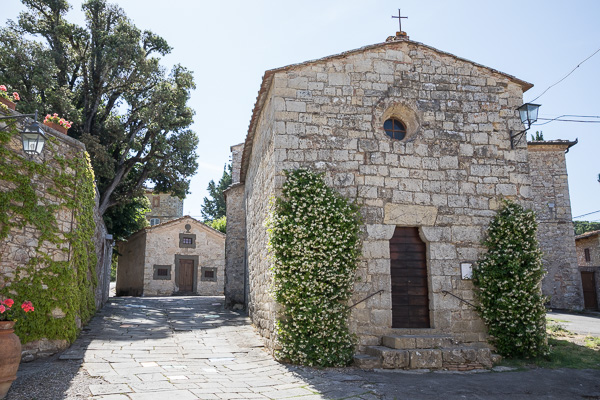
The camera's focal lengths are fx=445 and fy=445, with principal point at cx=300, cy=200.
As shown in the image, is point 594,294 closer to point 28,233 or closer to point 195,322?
point 195,322

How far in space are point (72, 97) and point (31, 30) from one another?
3026 millimetres

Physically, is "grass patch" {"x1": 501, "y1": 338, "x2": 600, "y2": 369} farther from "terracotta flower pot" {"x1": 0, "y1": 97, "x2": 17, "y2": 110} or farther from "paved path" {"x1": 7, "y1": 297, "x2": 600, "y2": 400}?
"terracotta flower pot" {"x1": 0, "y1": 97, "x2": 17, "y2": 110}

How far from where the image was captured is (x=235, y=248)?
14719 mm

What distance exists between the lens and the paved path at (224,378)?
200 inches

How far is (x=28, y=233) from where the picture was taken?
6801mm

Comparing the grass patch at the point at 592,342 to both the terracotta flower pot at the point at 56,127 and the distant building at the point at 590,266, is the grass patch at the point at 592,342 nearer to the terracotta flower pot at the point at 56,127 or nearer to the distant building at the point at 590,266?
the terracotta flower pot at the point at 56,127

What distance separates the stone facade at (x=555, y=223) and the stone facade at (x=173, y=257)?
14405 mm

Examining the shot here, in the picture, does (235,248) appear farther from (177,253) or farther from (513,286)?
(513,286)

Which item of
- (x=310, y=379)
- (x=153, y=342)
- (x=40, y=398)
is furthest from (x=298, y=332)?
(x=40, y=398)

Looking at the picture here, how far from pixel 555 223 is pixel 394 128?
39.9ft

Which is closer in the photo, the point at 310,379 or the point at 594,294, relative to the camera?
the point at 310,379

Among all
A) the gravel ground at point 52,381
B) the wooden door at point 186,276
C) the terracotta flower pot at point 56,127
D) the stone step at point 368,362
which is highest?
the terracotta flower pot at point 56,127

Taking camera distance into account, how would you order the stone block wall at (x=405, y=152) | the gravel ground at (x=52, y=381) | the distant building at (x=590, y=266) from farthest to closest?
the distant building at (x=590, y=266) < the stone block wall at (x=405, y=152) < the gravel ground at (x=52, y=381)

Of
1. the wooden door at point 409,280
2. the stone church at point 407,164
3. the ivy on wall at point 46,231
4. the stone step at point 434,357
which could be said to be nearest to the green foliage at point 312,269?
the stone church at point 407,164
